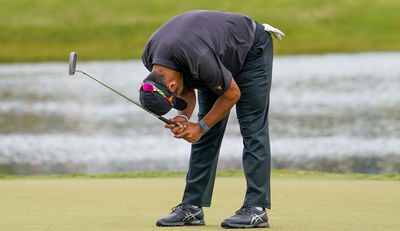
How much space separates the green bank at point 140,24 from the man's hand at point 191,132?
5207cm

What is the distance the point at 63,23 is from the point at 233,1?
12033mm

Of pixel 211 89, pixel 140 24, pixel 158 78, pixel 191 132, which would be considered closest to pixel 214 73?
pixel 211 89

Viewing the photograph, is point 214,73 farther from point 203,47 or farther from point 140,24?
point 140,24

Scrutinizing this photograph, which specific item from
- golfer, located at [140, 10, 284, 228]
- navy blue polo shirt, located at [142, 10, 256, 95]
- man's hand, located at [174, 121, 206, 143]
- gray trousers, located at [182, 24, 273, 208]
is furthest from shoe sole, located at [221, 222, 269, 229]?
navy blue polo shirt, located at [142, 10, 256, 95]

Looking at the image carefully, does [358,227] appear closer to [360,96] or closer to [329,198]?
[329,198]

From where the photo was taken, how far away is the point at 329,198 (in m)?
7.81

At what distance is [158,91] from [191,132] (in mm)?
403

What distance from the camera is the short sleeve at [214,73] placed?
5.64 meters

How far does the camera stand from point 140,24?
65.6 meters

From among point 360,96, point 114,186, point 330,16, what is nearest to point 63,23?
point 330,16

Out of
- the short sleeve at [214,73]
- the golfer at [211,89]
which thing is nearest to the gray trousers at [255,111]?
the golfer at [211,89]

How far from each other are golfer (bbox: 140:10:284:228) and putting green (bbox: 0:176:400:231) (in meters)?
0.20

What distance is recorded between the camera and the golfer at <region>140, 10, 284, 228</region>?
5.69 m

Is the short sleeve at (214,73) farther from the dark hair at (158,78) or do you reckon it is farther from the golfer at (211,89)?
the dark hair at (158,78)
